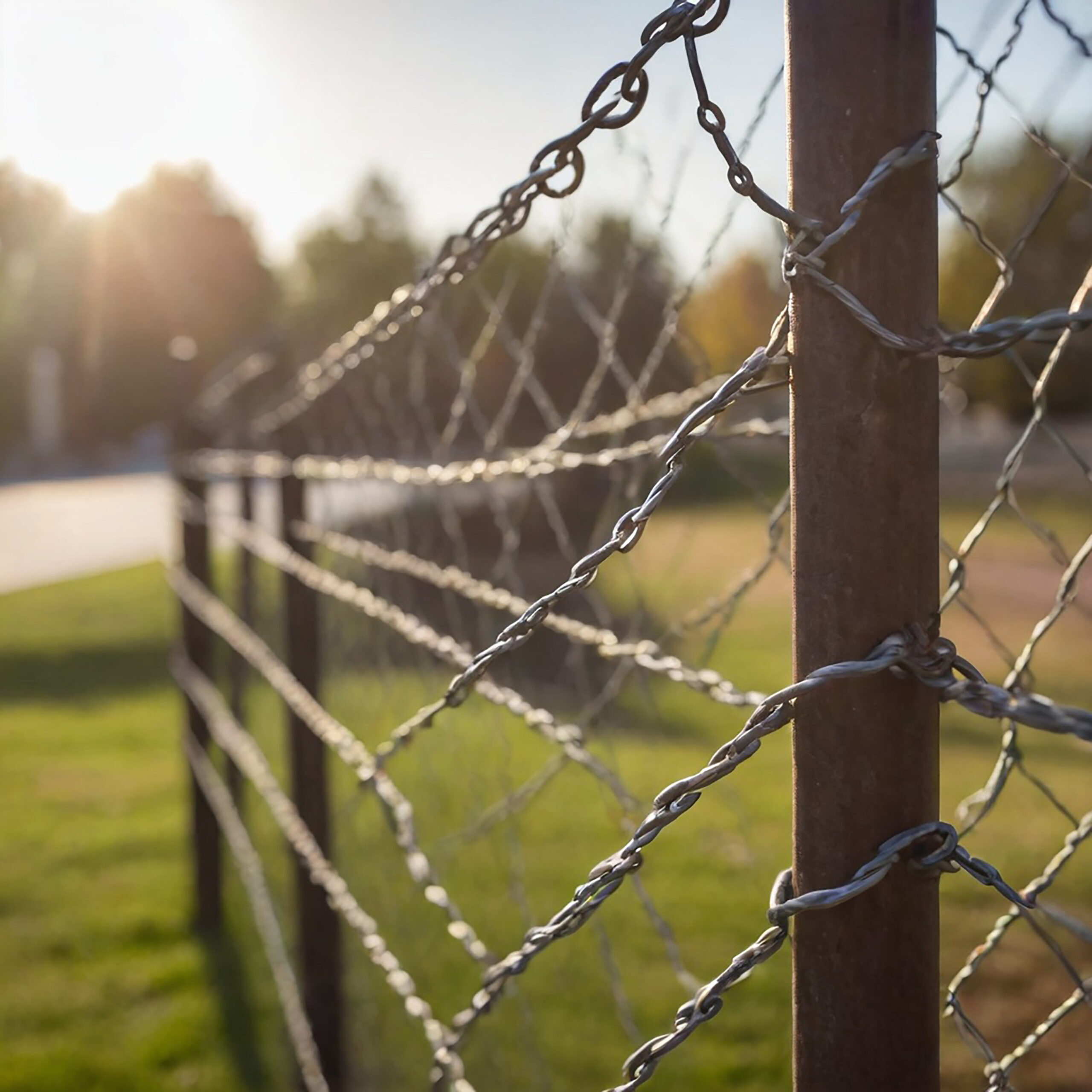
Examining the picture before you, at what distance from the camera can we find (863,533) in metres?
0.69

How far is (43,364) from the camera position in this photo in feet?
108

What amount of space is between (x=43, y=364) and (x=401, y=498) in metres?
34.3

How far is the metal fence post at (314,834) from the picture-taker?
219 centimetres

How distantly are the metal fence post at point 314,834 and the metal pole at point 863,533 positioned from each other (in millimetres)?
1593

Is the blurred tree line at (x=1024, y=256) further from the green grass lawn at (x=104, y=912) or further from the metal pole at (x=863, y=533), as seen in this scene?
the green grass lawn at (x=104, y=912)

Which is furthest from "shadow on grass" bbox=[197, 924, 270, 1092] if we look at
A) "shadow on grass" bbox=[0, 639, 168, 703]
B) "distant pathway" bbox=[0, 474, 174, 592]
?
"distant pathway" bbox=[0, 474, 174, 592]

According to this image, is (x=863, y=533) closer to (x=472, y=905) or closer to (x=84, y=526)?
(x=472, y=905)

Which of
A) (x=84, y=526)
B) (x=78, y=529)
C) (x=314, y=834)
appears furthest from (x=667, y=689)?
(x=84, y=526)

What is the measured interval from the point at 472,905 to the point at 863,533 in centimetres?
301

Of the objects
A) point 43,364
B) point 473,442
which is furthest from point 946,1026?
point 43,364

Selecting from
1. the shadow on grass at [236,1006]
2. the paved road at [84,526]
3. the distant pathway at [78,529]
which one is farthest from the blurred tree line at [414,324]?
the distant pathway at [78,529]

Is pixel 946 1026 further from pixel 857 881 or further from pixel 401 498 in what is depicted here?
pixel 857 881

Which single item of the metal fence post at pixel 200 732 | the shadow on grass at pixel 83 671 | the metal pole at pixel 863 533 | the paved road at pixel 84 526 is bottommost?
the metal pole at pixel 863 533

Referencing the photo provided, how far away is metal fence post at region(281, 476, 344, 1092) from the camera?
2.19m
